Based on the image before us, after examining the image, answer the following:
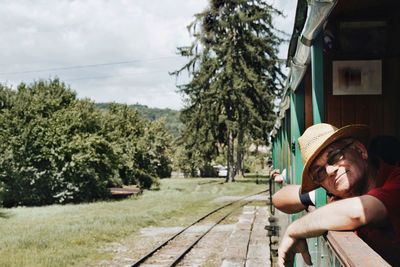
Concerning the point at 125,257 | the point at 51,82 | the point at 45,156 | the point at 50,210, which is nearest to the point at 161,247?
the point at 125,257

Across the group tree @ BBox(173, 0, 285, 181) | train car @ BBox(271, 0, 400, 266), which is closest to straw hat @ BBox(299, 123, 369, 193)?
train car @ BBox(271, 0, 400, 266)

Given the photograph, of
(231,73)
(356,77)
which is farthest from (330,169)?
(231,73)

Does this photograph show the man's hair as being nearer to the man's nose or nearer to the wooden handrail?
the man's nose

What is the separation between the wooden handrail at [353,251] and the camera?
1.87 meters

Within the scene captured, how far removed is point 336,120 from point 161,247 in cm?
980

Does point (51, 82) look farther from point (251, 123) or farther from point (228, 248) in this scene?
point (228, 248)

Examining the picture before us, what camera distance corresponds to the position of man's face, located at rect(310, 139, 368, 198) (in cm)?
244

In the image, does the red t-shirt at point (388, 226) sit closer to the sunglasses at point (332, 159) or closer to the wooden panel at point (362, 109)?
the sunglasses at point (332, 159)

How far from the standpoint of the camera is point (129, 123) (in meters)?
47.8

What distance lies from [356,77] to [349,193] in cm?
221

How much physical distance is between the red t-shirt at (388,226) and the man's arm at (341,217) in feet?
0.15

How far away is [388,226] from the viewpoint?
2215mm

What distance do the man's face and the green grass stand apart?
954 cm

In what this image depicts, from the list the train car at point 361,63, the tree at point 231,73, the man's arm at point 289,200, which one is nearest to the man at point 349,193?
the man's arm at point 289,200
